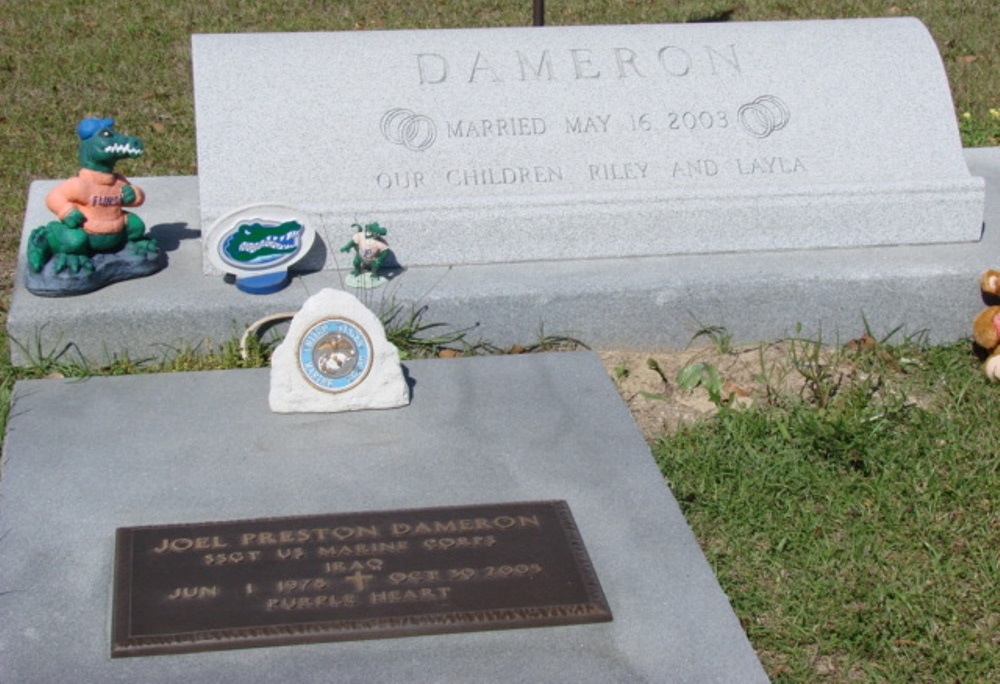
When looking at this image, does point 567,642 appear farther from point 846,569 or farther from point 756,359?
point 756,359

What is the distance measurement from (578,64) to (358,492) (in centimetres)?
225

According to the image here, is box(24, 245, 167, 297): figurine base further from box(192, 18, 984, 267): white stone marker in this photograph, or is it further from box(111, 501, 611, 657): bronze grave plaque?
box(111, 501, 611, 657): bronze grave plaque

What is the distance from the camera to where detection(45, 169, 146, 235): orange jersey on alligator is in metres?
4.52

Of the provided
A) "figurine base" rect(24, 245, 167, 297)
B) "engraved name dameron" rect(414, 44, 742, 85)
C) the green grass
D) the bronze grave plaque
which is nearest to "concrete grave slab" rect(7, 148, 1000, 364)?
"figurine base" rect(24, 245, 167, 297)

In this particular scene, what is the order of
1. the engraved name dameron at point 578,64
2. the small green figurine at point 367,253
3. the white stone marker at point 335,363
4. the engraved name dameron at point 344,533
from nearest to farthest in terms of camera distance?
1. the engraved name dameron at point 344,533
2. the white stone marker at point 335,363
3. the small green figurine at point 367,253
4. the engraved name dameron at point 578,64

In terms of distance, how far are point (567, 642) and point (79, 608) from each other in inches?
47.5

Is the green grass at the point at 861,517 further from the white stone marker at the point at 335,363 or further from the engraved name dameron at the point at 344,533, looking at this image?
the white stone marker at the point at 335,363

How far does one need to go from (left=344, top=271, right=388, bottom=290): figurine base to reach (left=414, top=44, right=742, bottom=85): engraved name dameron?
84cm

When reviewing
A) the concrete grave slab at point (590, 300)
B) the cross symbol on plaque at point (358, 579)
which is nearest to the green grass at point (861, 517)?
the concrete grave slab at point (590, 300)

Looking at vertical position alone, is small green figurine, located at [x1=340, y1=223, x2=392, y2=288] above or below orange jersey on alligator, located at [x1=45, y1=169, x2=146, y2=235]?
below

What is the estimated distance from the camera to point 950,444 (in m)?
4.29

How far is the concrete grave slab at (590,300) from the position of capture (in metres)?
4.48

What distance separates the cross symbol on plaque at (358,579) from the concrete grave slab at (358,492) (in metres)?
0.17

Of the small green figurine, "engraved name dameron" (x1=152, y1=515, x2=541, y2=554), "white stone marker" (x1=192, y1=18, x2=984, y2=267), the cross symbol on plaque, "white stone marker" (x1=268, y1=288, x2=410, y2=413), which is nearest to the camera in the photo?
the cross symbol on plaque
